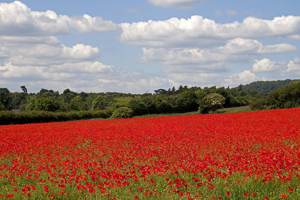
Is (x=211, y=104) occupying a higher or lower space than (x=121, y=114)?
higher

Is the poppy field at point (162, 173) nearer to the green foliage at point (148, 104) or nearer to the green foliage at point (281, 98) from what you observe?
the green foliage at point (281, 98)

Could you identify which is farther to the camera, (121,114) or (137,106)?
(137,106)

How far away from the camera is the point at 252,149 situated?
14.6 metres

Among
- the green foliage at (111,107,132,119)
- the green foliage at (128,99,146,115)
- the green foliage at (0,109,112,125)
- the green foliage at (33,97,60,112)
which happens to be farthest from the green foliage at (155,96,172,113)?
the green foliage at (33,97,60,112)

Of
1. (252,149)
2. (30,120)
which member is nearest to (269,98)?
(30,120)

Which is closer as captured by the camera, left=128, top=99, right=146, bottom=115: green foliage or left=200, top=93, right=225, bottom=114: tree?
left=200, top=93, right=225, bottom=114: tree

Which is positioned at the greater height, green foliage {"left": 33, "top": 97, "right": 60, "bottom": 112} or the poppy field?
green foliage {"left": 33, "top": 97, "right": 60, "bottom": 112}

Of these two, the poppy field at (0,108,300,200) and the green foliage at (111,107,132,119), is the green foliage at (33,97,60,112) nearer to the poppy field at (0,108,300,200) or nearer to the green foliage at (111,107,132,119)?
the green foliage at (111,107,132,119)

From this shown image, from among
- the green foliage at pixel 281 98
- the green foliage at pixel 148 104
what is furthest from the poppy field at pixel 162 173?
the green foliage at pixel 148 104

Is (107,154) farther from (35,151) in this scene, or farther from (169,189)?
(169,189)

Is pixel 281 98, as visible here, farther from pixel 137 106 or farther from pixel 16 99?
pixel 16 99

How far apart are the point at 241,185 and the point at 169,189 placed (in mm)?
2158

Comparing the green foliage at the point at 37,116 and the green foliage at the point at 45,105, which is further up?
the green foliage at the point at 45,105

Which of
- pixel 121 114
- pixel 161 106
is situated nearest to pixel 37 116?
pixel 121 114
